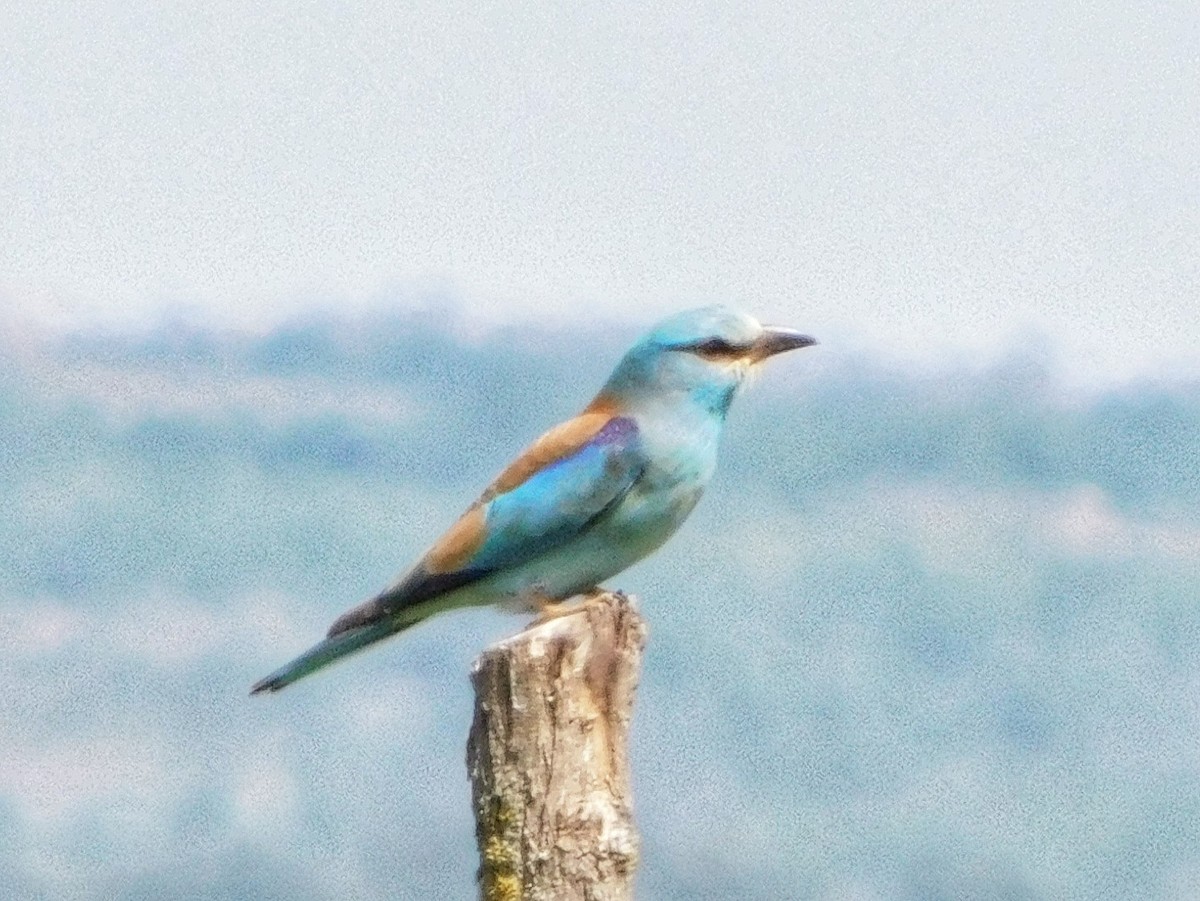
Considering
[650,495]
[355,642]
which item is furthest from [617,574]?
[355,642]

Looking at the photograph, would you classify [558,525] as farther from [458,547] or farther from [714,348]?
[714,348]

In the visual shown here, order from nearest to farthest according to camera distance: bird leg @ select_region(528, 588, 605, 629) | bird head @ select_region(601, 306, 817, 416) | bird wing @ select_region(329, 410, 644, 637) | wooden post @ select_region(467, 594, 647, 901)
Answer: wooden post @ select_region(467, 594, 647, 901) → bird leg @ select_region(528, 588, 605, 629) → bird wing @ select_region(329, 410, 644, 637) → bird head @ select_region(601, 306, 817, 416)

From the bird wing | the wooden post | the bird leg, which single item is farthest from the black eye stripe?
the wooden post

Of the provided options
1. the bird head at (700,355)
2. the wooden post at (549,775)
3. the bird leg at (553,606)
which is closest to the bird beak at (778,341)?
the bird head at (700,355)

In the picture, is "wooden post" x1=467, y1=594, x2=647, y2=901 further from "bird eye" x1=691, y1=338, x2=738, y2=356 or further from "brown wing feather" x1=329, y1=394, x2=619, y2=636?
"bird eye" x1=691, y1=338, x2=738, y2=356

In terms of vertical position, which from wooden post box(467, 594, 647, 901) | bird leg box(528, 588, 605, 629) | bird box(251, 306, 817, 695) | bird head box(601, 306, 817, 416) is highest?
bird head box(601, 306, 817, 416)

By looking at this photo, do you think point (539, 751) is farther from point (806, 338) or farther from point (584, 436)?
point (806, 338)

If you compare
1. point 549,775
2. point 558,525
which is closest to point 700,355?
point 558,525
